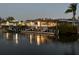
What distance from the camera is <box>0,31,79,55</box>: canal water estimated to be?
6195 millimetres

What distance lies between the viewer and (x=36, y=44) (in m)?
6.29

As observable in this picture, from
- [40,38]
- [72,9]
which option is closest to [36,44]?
[40,38]

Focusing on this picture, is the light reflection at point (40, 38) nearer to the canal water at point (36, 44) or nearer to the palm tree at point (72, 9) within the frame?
the canal water at point (36, 44)

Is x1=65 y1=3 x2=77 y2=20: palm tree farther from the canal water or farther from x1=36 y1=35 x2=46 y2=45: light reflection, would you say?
x1=36 y1=35 x2=46 y2=45: light reflection

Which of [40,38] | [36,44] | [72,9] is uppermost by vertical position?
[72,9]

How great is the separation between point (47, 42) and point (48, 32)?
0.72ft

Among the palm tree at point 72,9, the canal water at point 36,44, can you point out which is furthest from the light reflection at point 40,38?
the palm tree at point 72,9

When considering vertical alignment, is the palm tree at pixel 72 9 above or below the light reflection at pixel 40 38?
above

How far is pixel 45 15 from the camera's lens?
634 centimetres

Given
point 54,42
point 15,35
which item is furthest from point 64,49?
point 15,35

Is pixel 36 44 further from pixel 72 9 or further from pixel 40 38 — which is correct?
pixel 72 9

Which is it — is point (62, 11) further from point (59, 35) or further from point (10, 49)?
point (10, 49)

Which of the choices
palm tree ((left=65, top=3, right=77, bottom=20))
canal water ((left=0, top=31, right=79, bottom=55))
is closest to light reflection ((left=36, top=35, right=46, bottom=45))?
canal water ((left=0, top=31, right=79, bottom=55))

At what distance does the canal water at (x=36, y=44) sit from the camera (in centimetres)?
620
